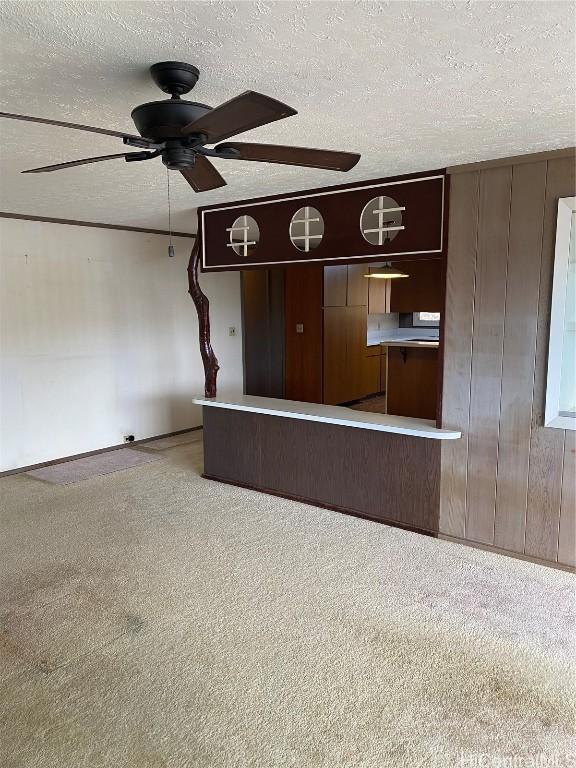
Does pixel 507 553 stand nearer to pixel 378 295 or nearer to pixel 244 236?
pixel 244 236

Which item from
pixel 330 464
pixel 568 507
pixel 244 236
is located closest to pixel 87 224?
pixel 244 236

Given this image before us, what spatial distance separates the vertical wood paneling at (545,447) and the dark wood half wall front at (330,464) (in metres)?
0.57

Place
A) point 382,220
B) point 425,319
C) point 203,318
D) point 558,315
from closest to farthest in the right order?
1. point 558,315
2. point 382,220
3. point 203,318
4. point 425,319

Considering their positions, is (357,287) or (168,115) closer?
(168,115)

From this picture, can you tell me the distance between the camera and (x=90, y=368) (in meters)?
5.31

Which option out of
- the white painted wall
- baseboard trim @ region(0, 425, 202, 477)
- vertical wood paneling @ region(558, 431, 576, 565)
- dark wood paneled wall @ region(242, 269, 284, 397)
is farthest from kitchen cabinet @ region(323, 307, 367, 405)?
vertical wood paneling @ region(558, 431, 576, 565)

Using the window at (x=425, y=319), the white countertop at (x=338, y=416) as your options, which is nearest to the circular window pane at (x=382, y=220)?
the white countertop at (x=338, y=416)

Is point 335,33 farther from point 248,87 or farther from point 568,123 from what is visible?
point 568,123

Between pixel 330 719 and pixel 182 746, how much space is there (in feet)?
1.70

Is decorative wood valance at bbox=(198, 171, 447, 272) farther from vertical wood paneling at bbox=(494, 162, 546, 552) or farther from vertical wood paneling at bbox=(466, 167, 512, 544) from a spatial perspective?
vertical wood paneling at bbox=(494, 162, 546, 552)

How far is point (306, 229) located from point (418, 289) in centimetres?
283

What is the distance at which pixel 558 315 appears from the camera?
115 inches

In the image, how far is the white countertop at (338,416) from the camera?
11.2 ft

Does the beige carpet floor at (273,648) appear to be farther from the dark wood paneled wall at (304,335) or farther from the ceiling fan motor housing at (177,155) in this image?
the dark wood paneled wall at (304,335)
